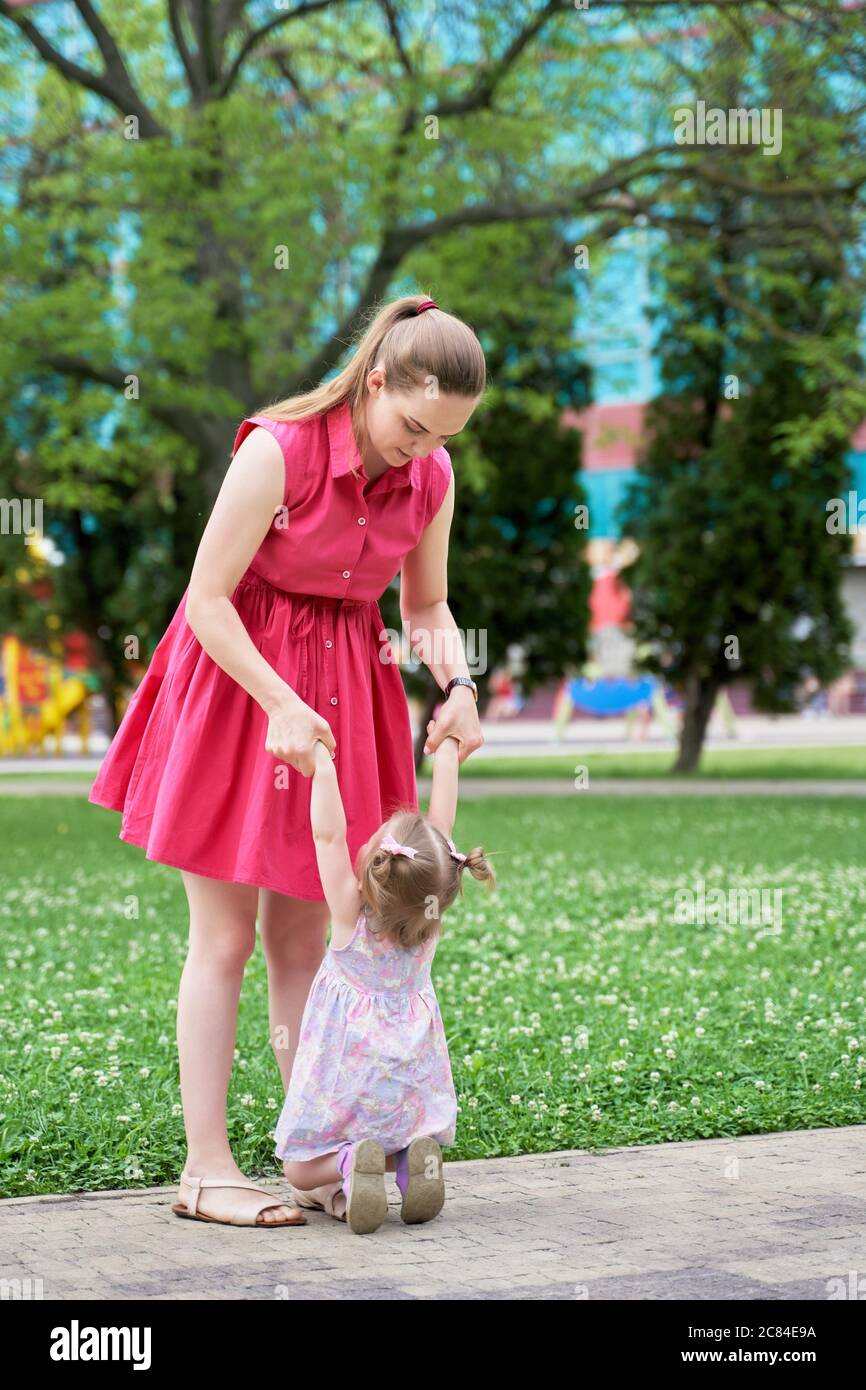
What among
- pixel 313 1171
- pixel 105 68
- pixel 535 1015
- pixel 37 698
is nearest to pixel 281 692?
pixel 313 1171

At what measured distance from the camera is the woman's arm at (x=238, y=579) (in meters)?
3.78

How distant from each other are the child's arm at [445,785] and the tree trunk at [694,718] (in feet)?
62.1

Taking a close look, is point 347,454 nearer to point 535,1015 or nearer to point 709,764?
point 535,1015

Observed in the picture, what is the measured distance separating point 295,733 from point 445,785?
478mm

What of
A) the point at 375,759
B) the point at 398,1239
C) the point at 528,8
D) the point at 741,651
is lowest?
the point at 398,1239

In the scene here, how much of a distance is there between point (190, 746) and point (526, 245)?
1507 centimetres

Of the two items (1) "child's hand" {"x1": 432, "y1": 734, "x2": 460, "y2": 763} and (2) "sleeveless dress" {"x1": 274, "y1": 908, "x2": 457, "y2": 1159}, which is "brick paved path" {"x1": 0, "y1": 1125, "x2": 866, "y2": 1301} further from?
(1) "child's hand" {"x1": 432, "y1": 734, "x2": 460, "y2": 763}

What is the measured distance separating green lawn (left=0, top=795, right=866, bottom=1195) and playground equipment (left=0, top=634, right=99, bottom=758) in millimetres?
18191

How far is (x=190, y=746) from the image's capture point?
3.97 m

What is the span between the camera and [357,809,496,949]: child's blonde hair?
379 centimetres

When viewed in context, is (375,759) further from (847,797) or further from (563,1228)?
(847,797)

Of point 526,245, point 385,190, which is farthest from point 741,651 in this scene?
point 385,190

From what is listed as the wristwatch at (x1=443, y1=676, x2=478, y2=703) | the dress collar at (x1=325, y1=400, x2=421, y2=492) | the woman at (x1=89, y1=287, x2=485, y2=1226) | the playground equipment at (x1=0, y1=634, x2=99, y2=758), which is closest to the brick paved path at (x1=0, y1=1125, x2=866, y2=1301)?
the woman at (x1=89, y1=287, x2=485, y2=1226)

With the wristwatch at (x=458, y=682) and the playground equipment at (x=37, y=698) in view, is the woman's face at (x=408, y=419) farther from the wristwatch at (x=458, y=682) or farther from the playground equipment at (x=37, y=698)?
the playground equipment at (x=37, y=698)
